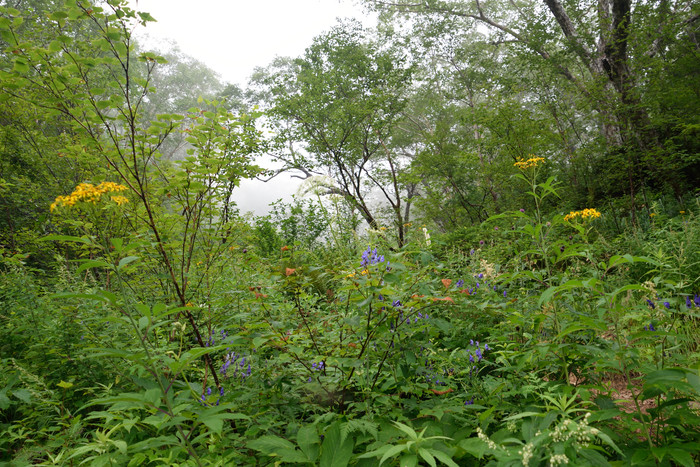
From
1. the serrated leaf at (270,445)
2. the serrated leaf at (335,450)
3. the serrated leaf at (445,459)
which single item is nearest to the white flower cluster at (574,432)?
the serrated leaf at (445,459)

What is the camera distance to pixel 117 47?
166 centimetres

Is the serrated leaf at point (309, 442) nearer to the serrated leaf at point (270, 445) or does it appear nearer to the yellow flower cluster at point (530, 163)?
the serrated leaf at point (270, 445)

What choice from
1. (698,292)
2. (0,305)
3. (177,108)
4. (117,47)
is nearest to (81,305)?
(0,305)

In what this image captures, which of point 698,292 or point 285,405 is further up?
point 285,405

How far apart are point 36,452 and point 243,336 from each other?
3.01ft

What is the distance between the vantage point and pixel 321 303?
291cm

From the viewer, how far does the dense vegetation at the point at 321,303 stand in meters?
0.96

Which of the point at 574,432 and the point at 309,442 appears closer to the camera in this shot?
the point at 574,432

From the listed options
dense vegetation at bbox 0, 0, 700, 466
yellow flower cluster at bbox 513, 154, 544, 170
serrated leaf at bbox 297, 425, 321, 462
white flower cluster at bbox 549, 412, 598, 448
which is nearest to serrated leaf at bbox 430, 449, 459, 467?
dense vegetation at bbox 0, 0, 700, 466

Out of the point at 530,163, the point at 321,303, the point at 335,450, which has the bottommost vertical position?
the point at 335,450

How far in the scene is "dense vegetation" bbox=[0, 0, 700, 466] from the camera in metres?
0.96

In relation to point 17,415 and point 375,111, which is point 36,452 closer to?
point 17,415

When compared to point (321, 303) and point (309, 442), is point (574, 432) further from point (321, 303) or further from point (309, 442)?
point (321, 303)

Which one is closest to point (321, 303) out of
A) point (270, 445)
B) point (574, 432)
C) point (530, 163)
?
A: point (270, 445)
